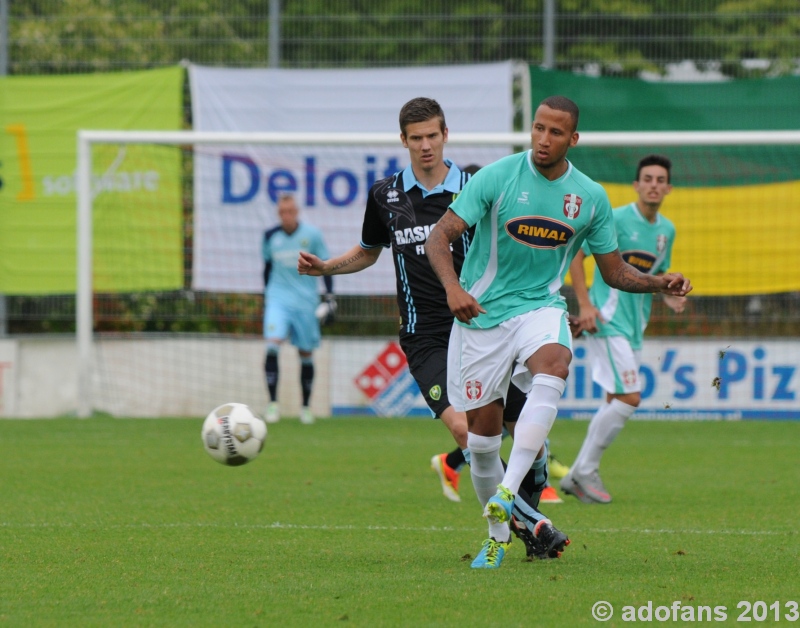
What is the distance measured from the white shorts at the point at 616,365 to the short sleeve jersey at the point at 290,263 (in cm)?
611

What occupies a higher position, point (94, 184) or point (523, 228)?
point (94, 184)

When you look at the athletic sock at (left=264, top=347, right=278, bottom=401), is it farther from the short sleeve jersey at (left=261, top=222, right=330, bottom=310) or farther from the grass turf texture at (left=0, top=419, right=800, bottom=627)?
the grass turf texture at (left=0, top=419, right=800, bottom=627)

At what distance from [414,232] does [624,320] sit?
256cm

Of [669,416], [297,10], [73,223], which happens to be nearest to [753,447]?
[669,416]

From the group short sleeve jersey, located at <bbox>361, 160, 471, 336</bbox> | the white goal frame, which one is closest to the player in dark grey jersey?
short sleeve jersey, located at <bbox>361, 160, 471, 336</bbox>

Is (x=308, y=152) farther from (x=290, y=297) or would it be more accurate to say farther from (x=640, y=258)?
(x=640, y=258)

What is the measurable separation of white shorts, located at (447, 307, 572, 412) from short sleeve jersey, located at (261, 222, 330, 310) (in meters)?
8.82

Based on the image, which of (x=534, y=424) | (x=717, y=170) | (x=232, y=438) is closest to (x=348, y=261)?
(x=232, y=438)

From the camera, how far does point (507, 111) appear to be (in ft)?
51.3

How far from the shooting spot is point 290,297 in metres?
14.7

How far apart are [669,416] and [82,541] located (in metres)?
10.4

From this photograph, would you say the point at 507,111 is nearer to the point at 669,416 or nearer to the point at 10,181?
the point at 669,416

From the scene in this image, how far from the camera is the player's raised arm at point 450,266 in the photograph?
5.38 m

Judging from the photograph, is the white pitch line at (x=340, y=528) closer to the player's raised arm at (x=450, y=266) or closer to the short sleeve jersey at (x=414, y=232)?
the short sleeve jersey at (x=414, y=232)
